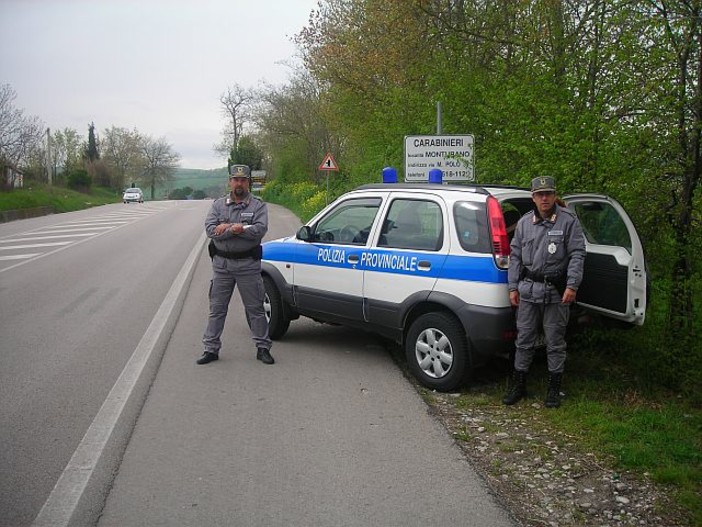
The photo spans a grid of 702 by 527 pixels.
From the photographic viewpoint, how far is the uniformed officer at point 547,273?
5.30 meters

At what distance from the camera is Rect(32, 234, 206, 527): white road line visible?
3.71 metres

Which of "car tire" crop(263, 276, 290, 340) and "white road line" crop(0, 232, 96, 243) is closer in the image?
"car tire" crop(263, 276, 290, 340)

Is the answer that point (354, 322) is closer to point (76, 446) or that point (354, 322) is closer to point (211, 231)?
point (211, 231)

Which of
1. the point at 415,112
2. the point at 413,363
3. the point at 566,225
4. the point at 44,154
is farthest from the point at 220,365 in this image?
the point at 44,154

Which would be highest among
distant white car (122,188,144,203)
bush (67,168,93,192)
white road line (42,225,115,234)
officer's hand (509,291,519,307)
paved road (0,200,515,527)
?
bush (67,168,93,192)

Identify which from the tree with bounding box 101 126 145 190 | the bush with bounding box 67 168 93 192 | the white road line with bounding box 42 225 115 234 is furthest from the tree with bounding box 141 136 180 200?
the white road line with bounding box 42 225 115 234

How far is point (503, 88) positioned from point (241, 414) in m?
4.97

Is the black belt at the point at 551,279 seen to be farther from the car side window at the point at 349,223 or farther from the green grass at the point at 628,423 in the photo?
the car side window at the point at 349,223

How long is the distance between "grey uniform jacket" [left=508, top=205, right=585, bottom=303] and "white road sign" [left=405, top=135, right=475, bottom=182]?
410 cm

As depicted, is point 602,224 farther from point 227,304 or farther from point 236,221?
point 227,304

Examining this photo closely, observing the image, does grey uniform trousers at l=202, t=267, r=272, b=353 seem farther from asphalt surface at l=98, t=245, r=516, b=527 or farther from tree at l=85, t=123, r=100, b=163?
tree at l=85, t=123, r=100, b=163

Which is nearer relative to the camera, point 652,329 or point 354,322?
point 652,329

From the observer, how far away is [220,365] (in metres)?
6.74

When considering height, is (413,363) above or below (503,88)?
below
